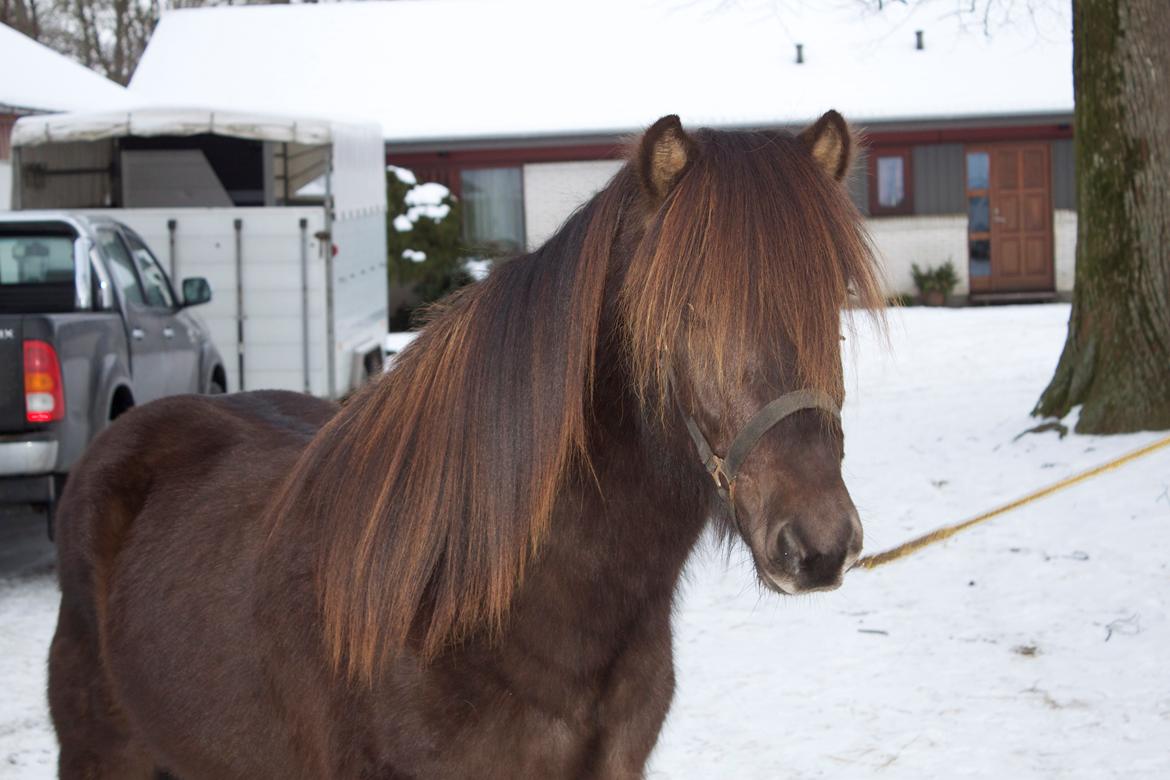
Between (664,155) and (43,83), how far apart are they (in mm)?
26570

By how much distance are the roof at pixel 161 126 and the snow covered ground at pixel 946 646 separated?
508 centimetres

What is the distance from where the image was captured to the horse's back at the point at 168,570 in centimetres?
304

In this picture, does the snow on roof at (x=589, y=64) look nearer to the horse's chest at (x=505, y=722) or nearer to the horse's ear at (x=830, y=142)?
the horse's ear at (x=830, y=142)

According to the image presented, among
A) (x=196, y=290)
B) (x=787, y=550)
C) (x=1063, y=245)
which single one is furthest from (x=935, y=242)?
(x=787, y=550)

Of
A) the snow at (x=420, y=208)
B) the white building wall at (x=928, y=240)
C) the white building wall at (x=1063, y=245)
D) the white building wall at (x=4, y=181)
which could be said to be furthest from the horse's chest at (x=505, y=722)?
the white building wall at (x=1063, y=245)

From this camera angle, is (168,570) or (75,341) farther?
(75,341)

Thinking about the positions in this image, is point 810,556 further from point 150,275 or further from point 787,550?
point 150,275

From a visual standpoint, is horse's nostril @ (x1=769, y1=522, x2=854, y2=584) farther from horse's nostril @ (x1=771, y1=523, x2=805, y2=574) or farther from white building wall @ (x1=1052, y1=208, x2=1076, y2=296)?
white building wall @ (x1=1052, y1=208, x2=1076, y2=296)

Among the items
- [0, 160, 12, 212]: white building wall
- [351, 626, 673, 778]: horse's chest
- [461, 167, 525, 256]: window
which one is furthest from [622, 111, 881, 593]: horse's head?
[461, 167, 525, 256]: window

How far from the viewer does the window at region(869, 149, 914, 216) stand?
26.1 m

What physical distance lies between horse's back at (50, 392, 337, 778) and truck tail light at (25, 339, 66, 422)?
375 centimetres

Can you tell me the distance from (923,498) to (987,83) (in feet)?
65.3

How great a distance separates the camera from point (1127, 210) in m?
8.56

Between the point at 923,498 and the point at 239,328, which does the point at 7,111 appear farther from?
the point at 923,498
